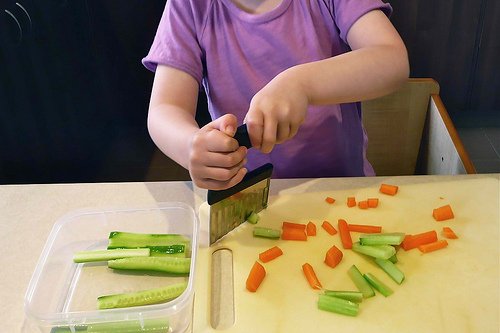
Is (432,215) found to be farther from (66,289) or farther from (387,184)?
(66,289)

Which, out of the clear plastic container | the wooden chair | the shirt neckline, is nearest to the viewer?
the clear plastic container

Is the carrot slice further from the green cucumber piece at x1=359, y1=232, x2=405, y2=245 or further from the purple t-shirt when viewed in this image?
the purple t-shirt

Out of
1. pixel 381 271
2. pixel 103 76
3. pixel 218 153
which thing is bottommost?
pixel 103 76

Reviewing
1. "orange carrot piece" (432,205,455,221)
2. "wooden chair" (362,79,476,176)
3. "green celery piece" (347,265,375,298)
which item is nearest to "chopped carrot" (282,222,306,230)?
"green celery piece" (347,265,375,298)

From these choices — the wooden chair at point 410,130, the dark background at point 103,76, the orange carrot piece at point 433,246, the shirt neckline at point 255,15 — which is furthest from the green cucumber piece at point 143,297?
the dark background at point 103,76

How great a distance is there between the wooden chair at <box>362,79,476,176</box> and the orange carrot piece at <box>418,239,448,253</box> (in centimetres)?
38

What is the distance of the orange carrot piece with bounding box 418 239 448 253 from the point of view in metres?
0.72

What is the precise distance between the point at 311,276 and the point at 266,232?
0.11m

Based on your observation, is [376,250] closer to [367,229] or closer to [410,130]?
[367,229]

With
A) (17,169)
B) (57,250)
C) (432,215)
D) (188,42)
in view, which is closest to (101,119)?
(17,169)

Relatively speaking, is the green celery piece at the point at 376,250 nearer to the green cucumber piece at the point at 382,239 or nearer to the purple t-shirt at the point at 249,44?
the green cucumber piece at the point at 382,239

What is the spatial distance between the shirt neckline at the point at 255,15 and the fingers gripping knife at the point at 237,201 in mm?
318

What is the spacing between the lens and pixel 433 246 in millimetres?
717

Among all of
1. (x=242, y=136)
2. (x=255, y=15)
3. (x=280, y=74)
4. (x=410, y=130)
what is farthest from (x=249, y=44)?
(x=410, y=130)
